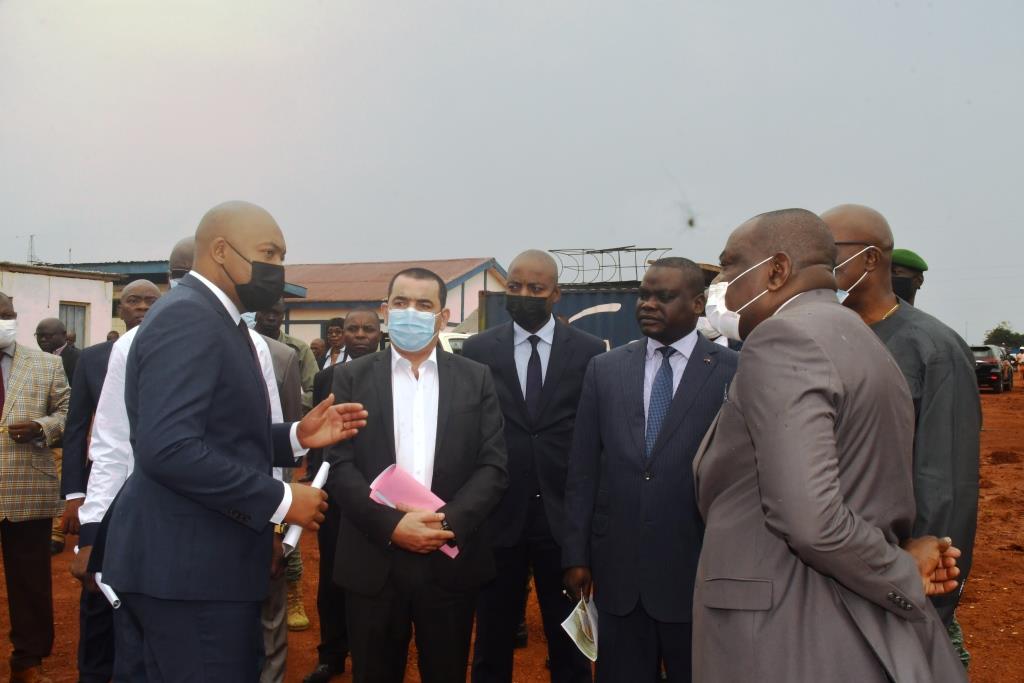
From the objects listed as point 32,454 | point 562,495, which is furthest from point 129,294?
point 562,495

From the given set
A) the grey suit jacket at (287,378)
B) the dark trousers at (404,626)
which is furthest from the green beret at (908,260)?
the grey suit jacket at (287,378)

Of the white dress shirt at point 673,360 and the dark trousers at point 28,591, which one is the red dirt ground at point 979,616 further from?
the white dress shirt at point 673,360

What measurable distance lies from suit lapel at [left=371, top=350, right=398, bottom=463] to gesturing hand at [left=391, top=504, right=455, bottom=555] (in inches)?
13.6

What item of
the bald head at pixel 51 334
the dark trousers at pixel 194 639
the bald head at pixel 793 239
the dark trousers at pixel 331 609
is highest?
the bald head at pixel 51 334

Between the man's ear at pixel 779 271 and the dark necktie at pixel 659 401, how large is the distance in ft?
4.33

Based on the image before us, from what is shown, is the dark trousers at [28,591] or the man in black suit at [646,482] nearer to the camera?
the man in black suit at [646,482]

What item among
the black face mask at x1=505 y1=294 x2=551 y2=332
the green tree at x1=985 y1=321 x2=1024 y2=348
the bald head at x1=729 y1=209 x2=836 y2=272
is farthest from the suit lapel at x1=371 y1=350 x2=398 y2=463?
the green tree at x1=985 y1=321 x2=1024 y2=348

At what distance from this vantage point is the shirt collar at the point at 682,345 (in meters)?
3.76

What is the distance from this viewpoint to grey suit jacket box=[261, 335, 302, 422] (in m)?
4.75

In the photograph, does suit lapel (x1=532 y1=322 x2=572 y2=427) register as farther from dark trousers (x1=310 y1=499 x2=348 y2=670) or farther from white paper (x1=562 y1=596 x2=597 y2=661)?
dark trousers (x1=310 y1=499 x2=348 y2=670)

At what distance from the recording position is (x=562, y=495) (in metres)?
4.45

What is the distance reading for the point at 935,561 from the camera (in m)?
2.11

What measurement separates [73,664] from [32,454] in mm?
1469

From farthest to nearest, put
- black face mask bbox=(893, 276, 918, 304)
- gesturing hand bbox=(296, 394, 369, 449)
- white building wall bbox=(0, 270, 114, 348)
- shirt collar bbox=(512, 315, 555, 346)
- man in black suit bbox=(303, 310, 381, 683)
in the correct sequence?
1. white building wall bbox=(0, 270, 114, 348)
2. man in black suit bbox=(303, 310, 381, 683)
3. shirt collar bbox=(512, 315, 555, 346)
4. black face mask bbox=(893, 276, 918, 304)
5. gesturing hand bbox=(296, 394, 369, 449)
